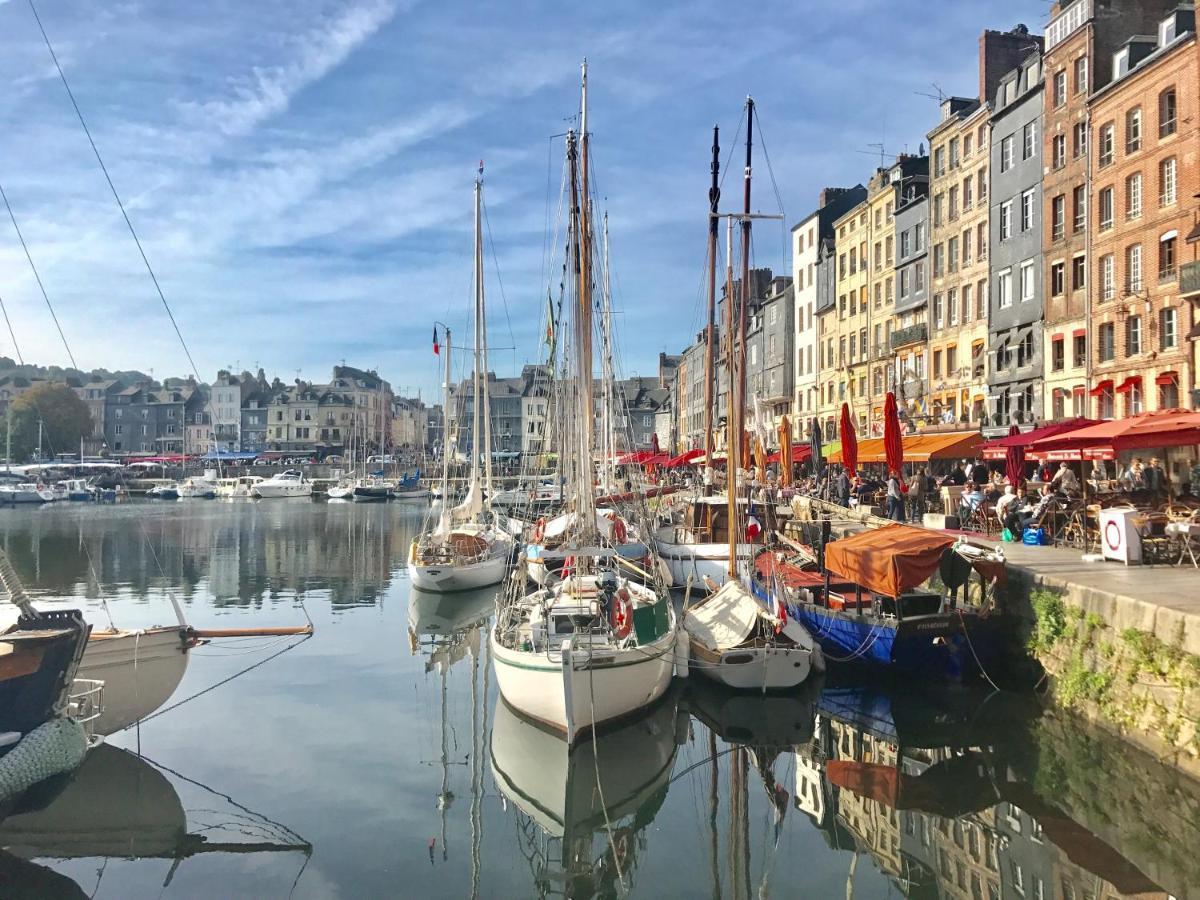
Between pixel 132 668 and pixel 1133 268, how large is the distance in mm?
33801

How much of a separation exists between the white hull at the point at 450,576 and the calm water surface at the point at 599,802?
9.66m

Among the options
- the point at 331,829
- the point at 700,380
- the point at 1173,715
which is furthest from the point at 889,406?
the point at 700,380

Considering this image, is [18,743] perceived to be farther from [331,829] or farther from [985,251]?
[985,251]

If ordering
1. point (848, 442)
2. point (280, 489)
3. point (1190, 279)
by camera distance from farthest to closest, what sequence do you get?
1. point (280, 489)
2. point (848, 442)
3. point (1190, 279)

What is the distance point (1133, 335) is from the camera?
32719 mm

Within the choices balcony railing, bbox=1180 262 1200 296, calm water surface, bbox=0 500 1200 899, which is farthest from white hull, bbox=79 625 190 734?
balcony railing, bbox=1180 262 1200 296

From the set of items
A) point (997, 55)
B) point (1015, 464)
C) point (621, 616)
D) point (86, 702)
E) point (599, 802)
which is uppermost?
point (997, 55)

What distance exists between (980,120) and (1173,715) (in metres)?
37.1

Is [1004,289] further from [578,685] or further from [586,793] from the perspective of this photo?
[586,793]

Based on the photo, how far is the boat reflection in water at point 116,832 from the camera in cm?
1180

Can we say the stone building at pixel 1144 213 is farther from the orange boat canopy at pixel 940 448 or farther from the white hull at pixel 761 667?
the white hull at pixel 761 667

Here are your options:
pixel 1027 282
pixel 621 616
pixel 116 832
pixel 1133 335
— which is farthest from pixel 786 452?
pixel 116 832

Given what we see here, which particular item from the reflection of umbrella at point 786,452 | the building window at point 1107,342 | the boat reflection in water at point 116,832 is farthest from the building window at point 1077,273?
the boat reflection in water at point 116,832

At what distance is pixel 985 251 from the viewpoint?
1688 inches
